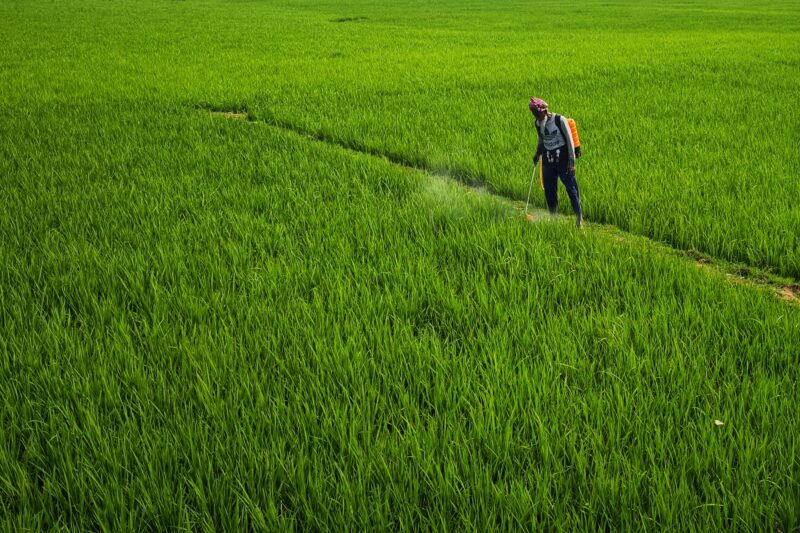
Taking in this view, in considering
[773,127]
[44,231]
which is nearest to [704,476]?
[44,231]

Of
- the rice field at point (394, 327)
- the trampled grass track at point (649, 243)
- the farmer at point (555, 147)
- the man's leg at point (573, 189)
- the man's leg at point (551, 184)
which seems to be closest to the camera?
the rice field at point (394, 327)

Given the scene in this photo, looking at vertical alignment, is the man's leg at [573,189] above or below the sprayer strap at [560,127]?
below

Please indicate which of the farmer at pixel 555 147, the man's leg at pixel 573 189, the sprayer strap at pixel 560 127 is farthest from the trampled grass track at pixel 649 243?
the sprayer strap at pixel 560 127

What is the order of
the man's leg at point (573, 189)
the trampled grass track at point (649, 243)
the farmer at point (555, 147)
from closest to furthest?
1. the trampled grass track at point (649, 243)
2. the farmer at point (555, 147)
3. the man's leg at point (573, 189)

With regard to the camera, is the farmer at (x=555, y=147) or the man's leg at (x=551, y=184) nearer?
the farmer at (x=555, y=147)

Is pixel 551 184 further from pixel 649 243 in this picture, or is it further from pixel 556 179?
pixel 649 243

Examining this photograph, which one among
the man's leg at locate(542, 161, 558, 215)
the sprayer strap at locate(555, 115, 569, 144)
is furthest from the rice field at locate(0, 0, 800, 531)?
the sprayer strap at locate(555, 115, 569, 144)

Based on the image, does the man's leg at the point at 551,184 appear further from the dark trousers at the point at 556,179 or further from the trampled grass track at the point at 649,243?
the trampled grass track at the point at 649,243

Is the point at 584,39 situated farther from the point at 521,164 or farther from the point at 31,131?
the point at 31,131

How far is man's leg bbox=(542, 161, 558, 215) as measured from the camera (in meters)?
4.34

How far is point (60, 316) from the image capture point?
2906mm

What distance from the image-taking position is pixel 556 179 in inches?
174

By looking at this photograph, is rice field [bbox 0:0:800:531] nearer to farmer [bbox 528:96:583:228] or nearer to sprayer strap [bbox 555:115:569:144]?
farmer [bbox 528:96:583:228]

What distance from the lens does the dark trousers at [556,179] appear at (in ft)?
13.9
